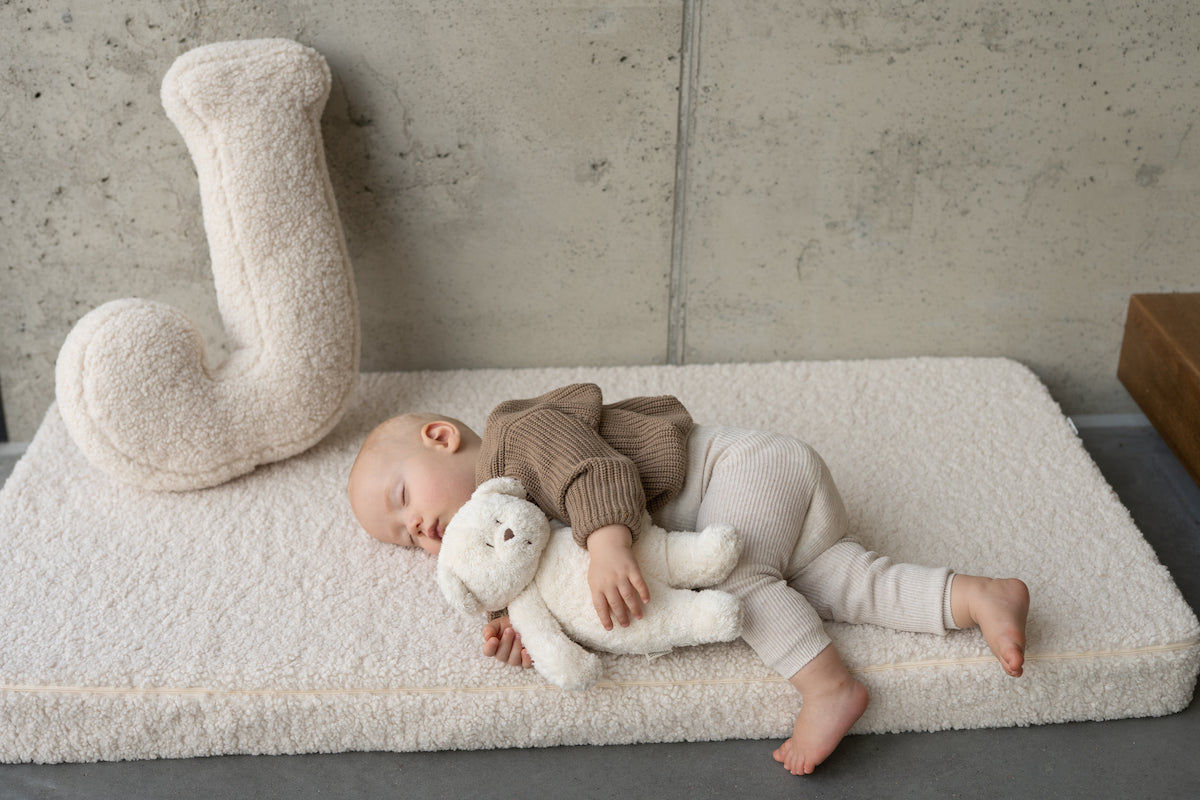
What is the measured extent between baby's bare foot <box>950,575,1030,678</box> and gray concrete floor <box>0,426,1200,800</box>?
15 cm

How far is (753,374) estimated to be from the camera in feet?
7.18

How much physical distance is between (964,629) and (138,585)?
1.28m

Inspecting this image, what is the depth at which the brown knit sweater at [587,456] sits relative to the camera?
4.76ft

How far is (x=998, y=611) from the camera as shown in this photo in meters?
1.45

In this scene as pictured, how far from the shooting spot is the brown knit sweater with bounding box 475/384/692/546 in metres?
1.45

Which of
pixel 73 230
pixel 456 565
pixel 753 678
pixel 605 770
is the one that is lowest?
pixel 605 770

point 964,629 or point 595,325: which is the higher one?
point 595,325

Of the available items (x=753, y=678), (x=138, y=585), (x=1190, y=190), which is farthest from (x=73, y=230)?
(x=1190, y=190)

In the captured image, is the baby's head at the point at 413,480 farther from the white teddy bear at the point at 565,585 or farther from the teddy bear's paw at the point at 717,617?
the teddy bear's paw at the point at 717,617

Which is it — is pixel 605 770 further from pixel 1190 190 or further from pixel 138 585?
pixel 1190 190

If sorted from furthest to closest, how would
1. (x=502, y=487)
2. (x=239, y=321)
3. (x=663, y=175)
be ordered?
(x=663, y=175)
(x=239, y=321)
(x=502, y=487)

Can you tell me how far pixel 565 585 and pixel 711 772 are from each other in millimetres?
338

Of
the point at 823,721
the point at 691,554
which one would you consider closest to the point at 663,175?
the point at 691,554

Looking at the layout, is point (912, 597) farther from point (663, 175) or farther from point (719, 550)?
point (663, 175)
